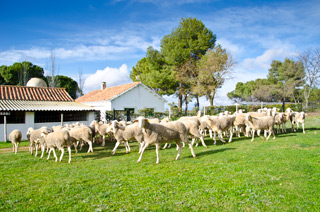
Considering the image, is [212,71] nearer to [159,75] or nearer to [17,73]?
[159,75]

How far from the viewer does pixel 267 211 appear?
4.37 metres

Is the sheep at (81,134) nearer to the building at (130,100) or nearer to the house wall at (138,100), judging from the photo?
the building at (130,100)

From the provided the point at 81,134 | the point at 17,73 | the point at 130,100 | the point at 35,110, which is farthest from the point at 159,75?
the point at 17,73

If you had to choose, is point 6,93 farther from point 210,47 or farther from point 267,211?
point 210,47

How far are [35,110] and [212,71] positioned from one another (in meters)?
26.4

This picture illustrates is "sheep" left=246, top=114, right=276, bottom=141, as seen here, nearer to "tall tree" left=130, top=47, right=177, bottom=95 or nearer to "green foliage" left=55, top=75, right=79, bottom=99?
"tall tree" left=130, top=47, right=177, bottom=95

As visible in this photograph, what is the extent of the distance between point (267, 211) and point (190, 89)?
39143mm

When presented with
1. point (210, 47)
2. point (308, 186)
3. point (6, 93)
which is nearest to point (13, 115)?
point (6, 93)

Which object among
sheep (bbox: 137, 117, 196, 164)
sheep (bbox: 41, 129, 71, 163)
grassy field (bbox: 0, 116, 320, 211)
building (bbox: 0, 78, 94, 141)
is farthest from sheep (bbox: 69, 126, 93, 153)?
building (bbox: 0, 78, 94, 141)

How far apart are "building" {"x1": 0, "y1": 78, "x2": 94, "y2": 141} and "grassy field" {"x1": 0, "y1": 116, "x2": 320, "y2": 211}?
40.2ft

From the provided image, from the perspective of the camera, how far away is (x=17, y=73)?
2247 inches

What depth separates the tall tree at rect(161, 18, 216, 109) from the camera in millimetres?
41281

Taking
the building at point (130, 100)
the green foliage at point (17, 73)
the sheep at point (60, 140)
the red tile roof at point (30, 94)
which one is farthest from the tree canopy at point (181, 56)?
the green foliage at point (17, 73)

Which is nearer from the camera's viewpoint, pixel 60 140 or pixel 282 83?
pixel 60 140
